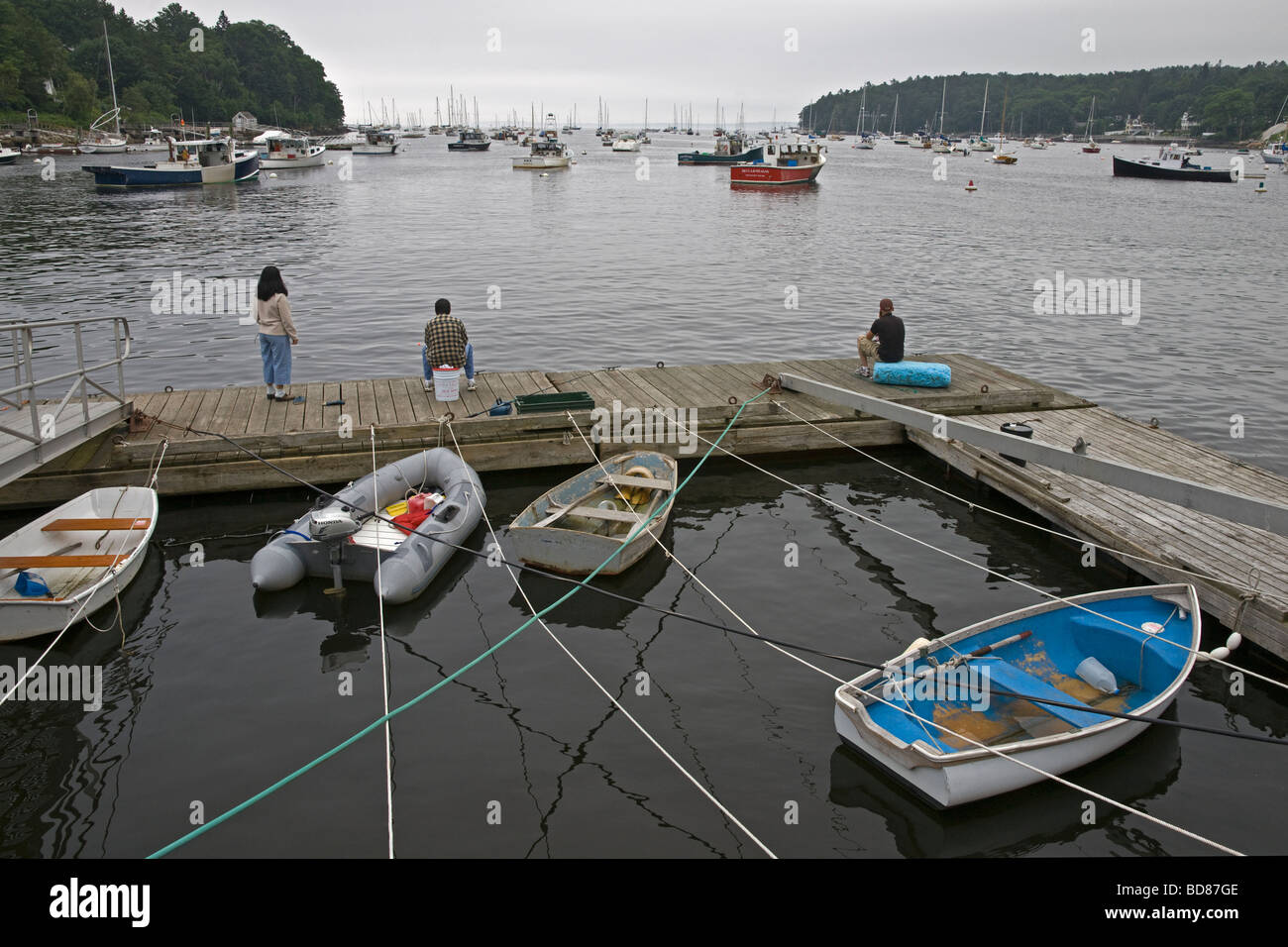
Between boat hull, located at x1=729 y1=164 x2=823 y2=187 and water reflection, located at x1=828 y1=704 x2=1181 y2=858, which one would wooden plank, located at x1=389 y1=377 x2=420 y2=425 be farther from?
boat hull, located at x1=729 y1=164 x2=823 y2=187

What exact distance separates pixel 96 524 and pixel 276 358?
4.40m

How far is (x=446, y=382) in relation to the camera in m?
15.4

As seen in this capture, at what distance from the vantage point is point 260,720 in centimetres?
898

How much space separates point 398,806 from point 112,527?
258 inches

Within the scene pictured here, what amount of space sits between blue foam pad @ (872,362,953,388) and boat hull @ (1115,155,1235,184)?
10418 centimetres

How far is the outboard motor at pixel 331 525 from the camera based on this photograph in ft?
36.2

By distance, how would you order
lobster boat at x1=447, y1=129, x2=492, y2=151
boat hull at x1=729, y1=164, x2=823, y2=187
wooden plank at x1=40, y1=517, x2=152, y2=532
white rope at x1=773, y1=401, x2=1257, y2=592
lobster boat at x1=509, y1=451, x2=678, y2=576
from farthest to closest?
lobster boat at x1=447, y1=129, x2=492, y2=151 < boat hull at x1=729, y1=164, x2=823, y2=187 < lobster boat at x1=509, y1=451, x2=678, y2=576 < wooden plank at x1=40, y1=517, x2=152, y2=532 < white rope at x1=773, y1=401, x2=1257, y2=592

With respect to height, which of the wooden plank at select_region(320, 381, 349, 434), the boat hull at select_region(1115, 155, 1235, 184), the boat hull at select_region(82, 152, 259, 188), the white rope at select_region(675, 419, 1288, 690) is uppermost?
the boat hull at select_region(1115, 155, 1235, 184)

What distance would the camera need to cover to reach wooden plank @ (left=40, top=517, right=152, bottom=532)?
11.4 metres

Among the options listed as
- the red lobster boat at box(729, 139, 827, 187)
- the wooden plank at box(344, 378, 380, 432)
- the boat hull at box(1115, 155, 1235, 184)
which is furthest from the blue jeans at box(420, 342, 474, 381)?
the boat hull at box(1115, 155, 1235, 184)

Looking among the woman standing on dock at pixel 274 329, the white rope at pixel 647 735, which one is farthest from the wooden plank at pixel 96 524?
the white rope at pixel 647 735

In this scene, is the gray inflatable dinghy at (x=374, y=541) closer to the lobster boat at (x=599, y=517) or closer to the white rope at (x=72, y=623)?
the lobster boat at (x=599, y=517)

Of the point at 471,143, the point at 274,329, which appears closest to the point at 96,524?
the point at 274,329
